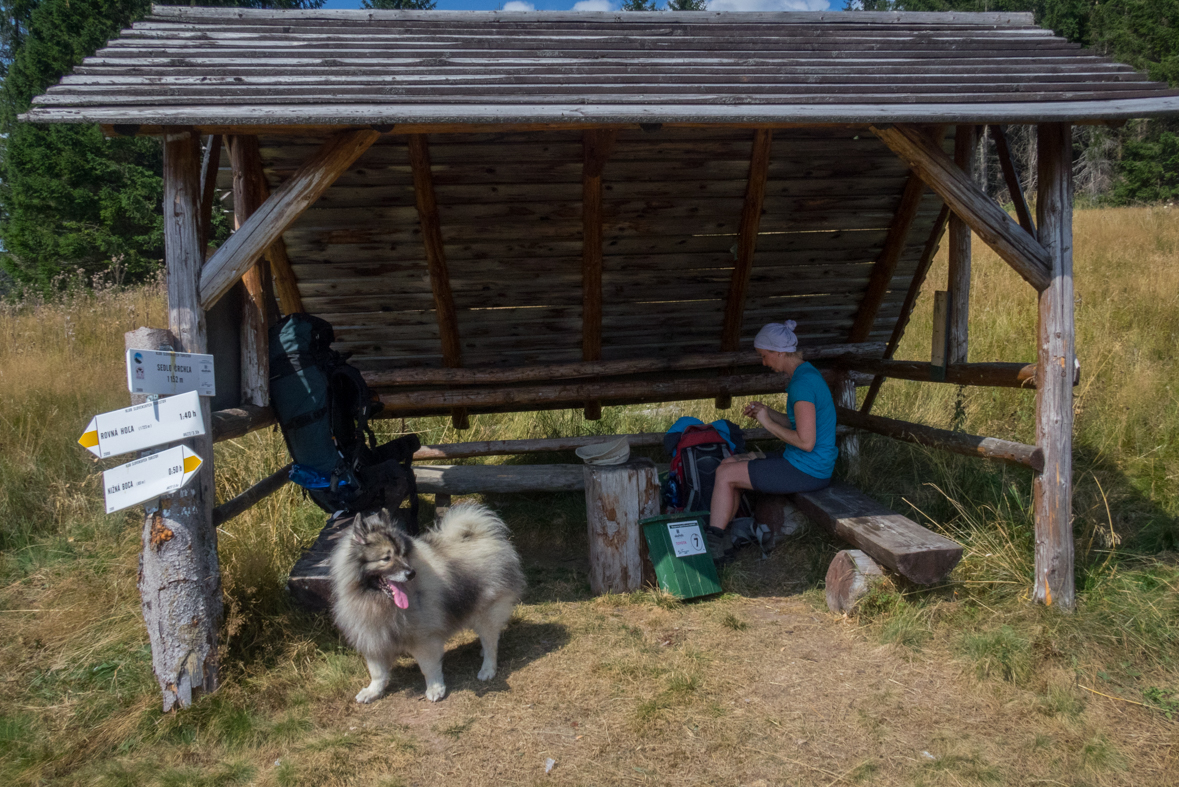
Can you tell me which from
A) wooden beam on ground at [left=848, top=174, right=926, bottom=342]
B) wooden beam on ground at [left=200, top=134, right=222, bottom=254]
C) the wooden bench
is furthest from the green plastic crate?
wooden beam on ground at [left=200, top=134, right=222, bottom=254]

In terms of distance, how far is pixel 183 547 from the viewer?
369 centimetres

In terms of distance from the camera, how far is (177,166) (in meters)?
3.95

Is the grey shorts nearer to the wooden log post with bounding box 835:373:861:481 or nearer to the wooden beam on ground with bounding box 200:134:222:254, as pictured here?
the wooden log post with bounding box 835:373:861:481

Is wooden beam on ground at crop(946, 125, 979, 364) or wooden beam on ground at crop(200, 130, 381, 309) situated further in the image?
wooden beam on ground at crop(946, 125, 979, 364)

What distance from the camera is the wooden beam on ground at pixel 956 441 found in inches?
183

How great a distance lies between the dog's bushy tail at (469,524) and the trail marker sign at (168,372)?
4.86ft

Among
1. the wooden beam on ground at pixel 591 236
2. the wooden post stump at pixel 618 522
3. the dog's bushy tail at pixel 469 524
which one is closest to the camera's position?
the dog's bushy tail at pixel 469 524

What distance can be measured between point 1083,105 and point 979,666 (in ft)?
10.8

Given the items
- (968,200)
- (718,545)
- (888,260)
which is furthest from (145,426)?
(888,260)

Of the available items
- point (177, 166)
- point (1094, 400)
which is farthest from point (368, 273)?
point (1094, 400)

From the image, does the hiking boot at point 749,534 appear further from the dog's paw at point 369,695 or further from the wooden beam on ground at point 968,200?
the dog's paw at point 369,695

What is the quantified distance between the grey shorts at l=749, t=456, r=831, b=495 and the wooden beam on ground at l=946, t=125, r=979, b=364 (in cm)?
149

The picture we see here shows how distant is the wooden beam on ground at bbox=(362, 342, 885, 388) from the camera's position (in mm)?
6543

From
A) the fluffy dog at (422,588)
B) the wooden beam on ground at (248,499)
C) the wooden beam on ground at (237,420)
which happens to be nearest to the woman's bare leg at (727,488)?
the fluffy dog at (422,588)
